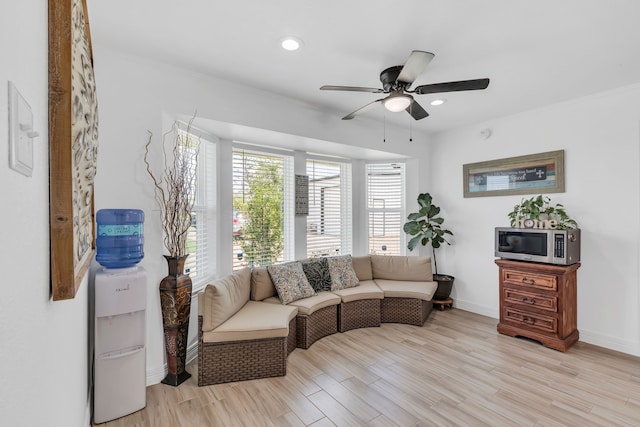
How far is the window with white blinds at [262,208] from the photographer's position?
3680 millimetres

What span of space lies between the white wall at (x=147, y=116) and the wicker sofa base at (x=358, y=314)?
5.37 feet

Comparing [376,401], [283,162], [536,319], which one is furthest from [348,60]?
[536,319]

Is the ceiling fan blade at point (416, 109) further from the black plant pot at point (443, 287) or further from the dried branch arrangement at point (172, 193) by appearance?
the black plant pot at point (443, 287)

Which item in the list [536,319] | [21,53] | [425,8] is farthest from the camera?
[536,319]

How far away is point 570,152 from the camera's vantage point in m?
3.48

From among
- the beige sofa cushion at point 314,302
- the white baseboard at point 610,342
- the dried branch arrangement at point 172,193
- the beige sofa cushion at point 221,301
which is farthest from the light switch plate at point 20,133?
the white baseboard at point 610,342

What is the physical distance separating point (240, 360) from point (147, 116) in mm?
2171

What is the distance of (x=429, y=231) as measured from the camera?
458 cm

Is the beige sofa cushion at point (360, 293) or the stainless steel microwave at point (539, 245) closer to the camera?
the stainless steel microwave at point (539, 245)

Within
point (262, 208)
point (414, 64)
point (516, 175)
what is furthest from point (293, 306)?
point (516, 175)

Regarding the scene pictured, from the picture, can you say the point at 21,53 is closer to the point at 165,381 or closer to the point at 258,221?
the point at 165,381

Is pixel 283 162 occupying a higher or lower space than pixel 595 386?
higher

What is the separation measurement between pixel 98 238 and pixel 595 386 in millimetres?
4074

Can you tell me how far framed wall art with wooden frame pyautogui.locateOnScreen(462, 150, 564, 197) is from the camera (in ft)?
11.8
